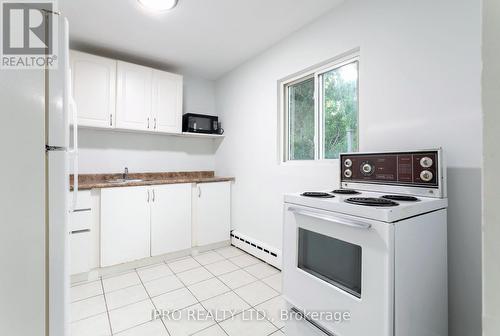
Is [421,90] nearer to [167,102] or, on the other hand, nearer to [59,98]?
[59,98]

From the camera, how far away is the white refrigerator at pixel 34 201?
0.63 meters

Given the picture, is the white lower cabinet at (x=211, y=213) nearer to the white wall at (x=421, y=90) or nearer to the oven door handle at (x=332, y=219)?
the white wall at (x=421, y=90)

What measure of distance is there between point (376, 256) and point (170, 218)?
2270 mm

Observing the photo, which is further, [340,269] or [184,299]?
[184,299]

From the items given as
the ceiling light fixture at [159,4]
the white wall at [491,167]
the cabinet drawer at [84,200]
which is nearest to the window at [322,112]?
the ceiling light fixture at [159,4]

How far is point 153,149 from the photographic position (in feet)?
10.4

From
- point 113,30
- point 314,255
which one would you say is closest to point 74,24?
point 113,30

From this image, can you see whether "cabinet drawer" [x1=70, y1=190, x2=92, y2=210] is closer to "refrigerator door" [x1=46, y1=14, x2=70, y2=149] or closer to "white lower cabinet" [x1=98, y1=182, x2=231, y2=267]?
"white lower cabinet" [x1=98, y1=182, x2=231, y2=267]

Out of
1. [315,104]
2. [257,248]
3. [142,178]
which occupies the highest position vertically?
[315,104]

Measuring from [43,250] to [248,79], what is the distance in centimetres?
262

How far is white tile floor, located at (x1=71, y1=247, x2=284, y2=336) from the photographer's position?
1553mm

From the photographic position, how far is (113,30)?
2244 mm

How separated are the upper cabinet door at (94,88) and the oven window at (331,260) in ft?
8.12

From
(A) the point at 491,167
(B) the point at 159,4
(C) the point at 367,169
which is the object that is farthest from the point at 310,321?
(B) the point at 159,4
